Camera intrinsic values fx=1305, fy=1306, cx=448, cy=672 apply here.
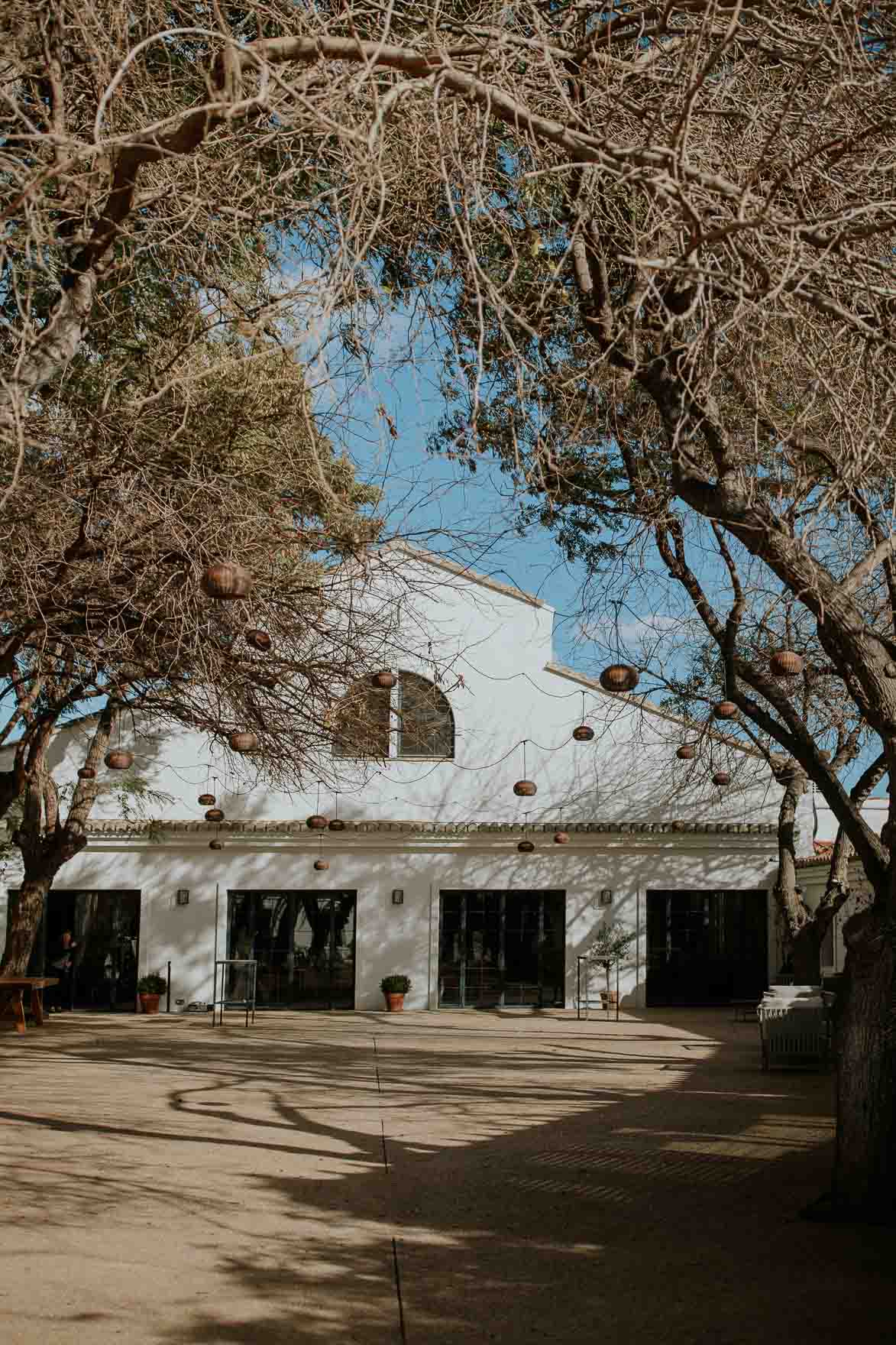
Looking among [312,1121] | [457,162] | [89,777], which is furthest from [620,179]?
[89,777]

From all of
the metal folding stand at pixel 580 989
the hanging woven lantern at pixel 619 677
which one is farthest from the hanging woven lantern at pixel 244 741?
the metal folding stand at pixel 580 989

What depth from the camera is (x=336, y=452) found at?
816 centimetres

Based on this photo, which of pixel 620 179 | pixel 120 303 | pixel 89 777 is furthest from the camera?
pixel 89 777

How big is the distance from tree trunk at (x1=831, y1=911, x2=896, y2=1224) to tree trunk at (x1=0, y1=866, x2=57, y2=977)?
13.4 m

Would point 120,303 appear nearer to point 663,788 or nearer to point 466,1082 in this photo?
point 466,1082

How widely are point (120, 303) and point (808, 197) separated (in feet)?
12.4

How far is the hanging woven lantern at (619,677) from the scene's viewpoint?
33.8 feet

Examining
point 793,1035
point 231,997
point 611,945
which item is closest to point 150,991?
point 231,997

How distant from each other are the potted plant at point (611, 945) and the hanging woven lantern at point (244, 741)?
14456 mm

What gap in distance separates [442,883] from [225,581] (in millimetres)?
17924

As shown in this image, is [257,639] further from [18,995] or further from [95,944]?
[95,944]

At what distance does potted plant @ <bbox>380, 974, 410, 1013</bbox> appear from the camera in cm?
2252

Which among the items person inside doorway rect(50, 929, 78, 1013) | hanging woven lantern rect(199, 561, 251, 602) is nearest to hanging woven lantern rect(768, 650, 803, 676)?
hanging woven lantern rect(199, 561, 251, 602)

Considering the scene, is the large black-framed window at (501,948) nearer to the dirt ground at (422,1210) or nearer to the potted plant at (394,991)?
the potted plant at (394,991)
